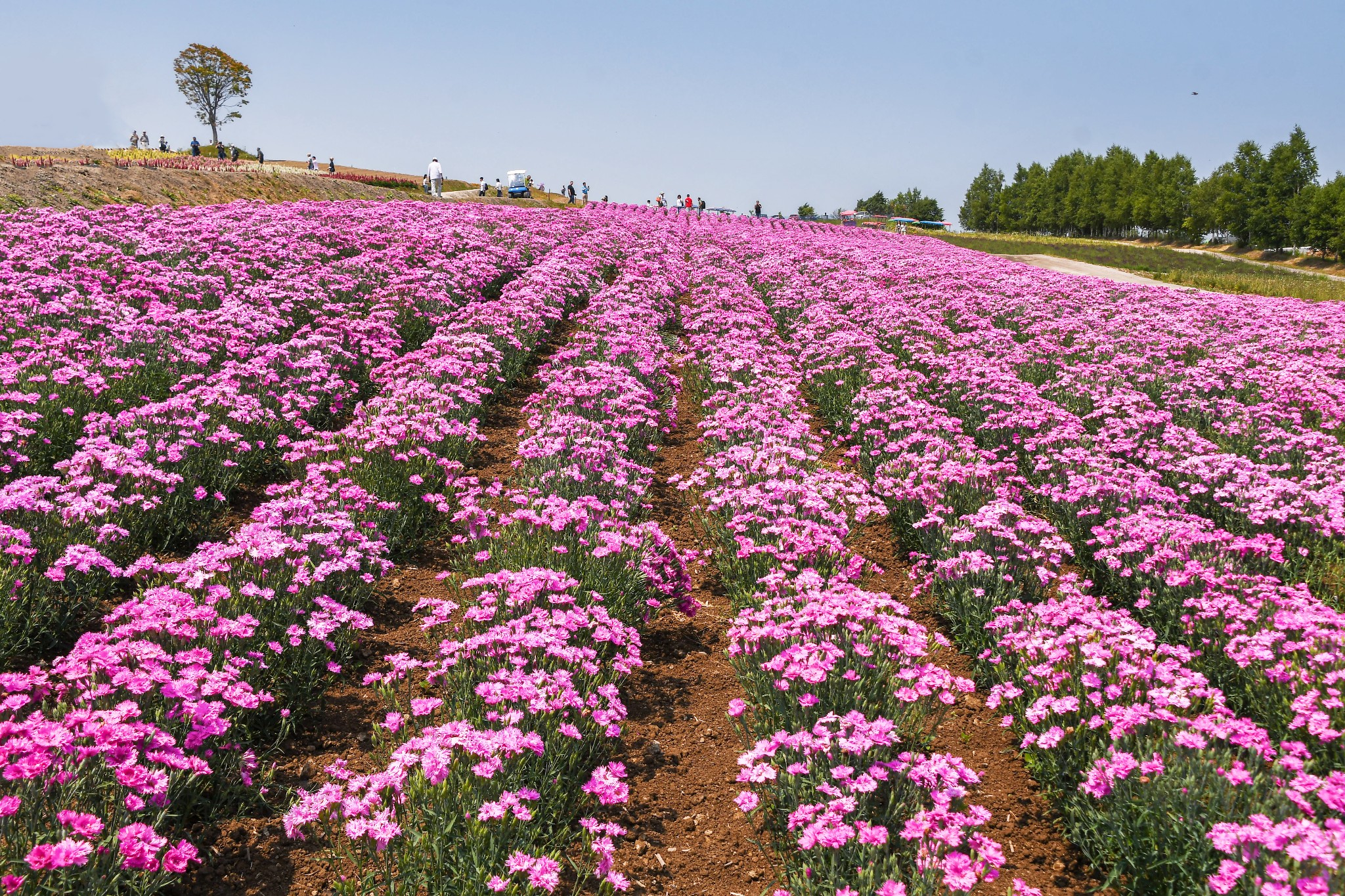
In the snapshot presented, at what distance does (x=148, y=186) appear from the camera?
27.2m

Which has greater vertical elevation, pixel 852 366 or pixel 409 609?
pixel 852 366

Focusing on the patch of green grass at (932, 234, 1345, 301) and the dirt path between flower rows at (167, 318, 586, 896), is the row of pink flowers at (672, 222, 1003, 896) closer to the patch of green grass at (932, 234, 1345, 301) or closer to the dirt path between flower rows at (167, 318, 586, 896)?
the dirt path between flower rows at (167, 318, 586, 896)

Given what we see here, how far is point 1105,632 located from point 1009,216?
408ft

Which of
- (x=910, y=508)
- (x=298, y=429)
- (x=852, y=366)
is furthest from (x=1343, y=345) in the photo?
(x=298, y=429)

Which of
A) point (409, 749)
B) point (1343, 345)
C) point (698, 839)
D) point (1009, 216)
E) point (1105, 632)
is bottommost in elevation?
point (698, 839)

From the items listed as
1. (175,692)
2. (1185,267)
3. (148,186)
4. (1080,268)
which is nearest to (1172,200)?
(1185,267)

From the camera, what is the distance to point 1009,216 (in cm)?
11319

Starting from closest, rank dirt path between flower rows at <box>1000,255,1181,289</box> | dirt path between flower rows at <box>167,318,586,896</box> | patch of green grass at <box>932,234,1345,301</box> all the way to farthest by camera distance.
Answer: dirt path between flower rows at <box>167,318,586,896</box>
patch of green grass at <box>932,234,1345,301</box>
dirt path between flower rows at <box>1000,255,1181,289</box>

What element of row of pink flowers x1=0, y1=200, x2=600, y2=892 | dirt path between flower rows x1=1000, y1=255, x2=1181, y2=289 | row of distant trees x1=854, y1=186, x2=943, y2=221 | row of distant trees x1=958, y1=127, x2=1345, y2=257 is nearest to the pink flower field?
row of pink flowers x1=0, y1=200, x2=600, y2=892

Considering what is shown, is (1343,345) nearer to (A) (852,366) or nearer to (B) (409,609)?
(A) (852,366)

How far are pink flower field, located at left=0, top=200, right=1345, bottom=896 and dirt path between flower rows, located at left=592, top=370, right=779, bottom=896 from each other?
0.20 feet

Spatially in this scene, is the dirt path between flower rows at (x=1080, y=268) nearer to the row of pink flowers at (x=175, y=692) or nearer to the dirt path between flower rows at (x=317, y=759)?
the dirt path between flower rows at (x=317, y=759)

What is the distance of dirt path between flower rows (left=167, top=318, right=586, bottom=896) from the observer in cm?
372

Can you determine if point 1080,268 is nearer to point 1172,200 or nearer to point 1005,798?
point 1005,798
